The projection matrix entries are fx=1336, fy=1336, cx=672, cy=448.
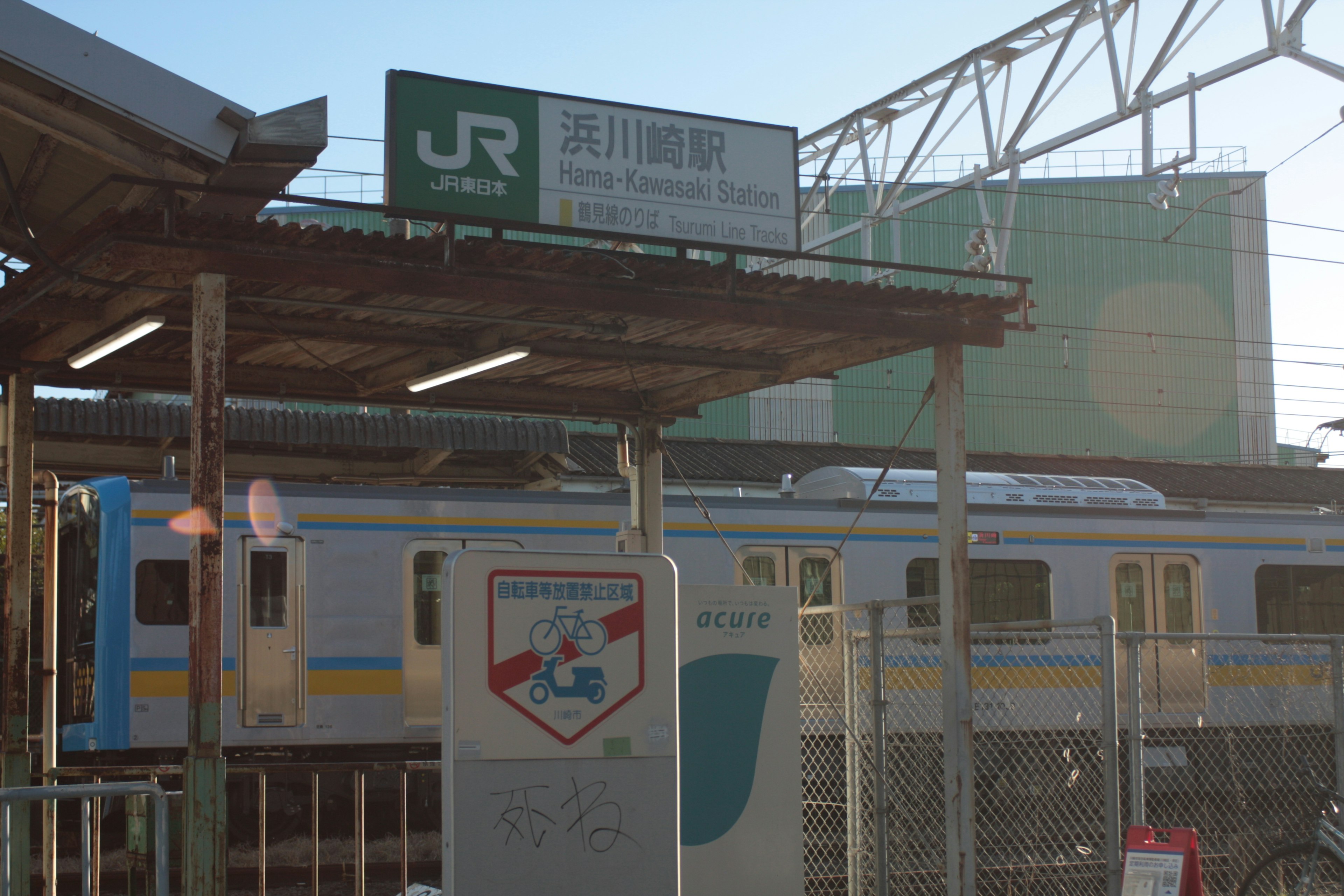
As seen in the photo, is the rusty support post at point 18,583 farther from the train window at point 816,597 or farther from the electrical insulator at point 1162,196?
the electrical insulator at point 1162,196

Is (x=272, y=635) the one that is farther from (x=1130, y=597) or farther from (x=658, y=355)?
(x=1130, y=597)

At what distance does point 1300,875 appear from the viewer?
28.0 feet

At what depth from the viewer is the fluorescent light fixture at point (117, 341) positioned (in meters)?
7.24

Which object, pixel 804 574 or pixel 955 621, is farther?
pixel 804 574

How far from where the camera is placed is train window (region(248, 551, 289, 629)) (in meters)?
12.1

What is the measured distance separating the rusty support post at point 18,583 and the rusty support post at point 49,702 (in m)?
0.21

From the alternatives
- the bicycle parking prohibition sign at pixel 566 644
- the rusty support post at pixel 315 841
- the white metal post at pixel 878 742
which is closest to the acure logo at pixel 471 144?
the bicycle parking prohibition sign at pixel 566 644

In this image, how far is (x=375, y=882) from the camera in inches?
443

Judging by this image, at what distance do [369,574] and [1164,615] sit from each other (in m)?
8.77

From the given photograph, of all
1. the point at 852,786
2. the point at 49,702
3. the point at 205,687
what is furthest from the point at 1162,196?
the point at 205,687

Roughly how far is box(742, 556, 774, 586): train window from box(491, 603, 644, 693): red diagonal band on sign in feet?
22.3

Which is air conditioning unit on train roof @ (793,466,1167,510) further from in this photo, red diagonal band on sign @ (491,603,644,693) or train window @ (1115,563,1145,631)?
red diagonal band on sign @ (491,603,644,693)

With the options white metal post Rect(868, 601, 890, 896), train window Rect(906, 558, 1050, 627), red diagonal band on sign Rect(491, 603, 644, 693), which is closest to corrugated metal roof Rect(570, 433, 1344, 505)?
train window Rect(906, 558, 1050, 627)

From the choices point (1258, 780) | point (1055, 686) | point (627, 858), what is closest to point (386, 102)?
point (627, 858)
